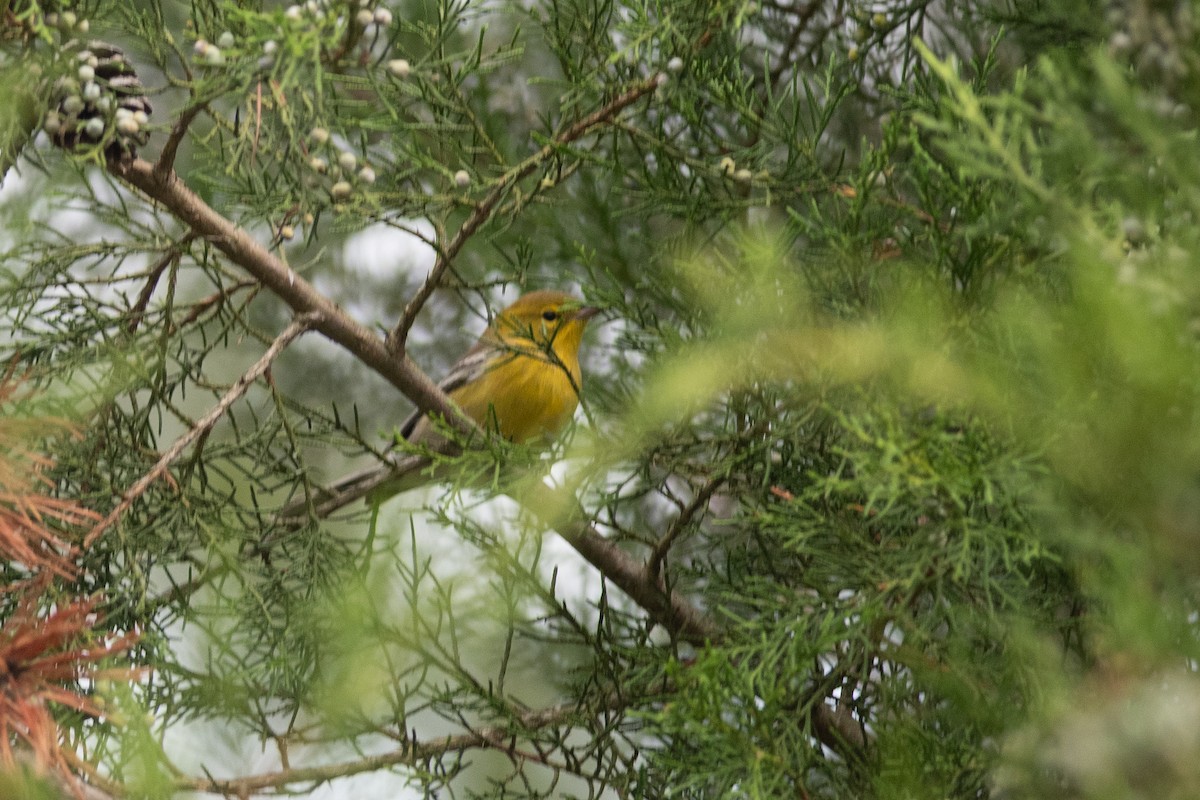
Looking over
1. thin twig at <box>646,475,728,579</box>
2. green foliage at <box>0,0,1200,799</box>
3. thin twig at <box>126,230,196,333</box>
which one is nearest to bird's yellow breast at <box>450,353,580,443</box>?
green foliage at <box>0,0,1200,799</box>

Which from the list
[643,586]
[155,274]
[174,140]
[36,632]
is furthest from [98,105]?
[643,586]

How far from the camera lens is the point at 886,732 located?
209 cm

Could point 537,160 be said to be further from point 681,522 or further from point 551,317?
point 551,317

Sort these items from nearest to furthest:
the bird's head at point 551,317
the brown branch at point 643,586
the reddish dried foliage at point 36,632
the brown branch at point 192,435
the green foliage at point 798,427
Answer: the green foliage at point 798,427, the reddish dried foliage at point 36,632, the brown branch at point 192,435, the brown branch at point 643,586, the bird's head at point 551,317

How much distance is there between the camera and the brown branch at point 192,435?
2.36 metres

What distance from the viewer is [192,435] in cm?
253

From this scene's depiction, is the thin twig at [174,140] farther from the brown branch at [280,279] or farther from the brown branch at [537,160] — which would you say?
the brown branch at [537,160]

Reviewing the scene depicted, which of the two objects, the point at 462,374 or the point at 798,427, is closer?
the point at 798,427

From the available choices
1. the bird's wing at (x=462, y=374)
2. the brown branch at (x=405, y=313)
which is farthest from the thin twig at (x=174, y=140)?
the bird's wing at (x=462, y=374)

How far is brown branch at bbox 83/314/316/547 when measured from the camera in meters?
2.36

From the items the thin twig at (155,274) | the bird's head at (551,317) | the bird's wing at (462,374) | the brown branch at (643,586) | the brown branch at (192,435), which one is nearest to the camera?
the brown branch at (192,435)

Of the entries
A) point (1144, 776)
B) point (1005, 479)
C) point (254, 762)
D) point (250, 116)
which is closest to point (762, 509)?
point (1005, 479)

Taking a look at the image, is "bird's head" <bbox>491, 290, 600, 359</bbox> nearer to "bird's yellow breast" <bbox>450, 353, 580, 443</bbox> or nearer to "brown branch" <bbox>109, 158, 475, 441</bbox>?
"bird's yellow breast" <bbox>450, 353, 580, 443</bbox>

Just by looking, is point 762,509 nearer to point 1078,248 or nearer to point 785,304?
point 785,304
